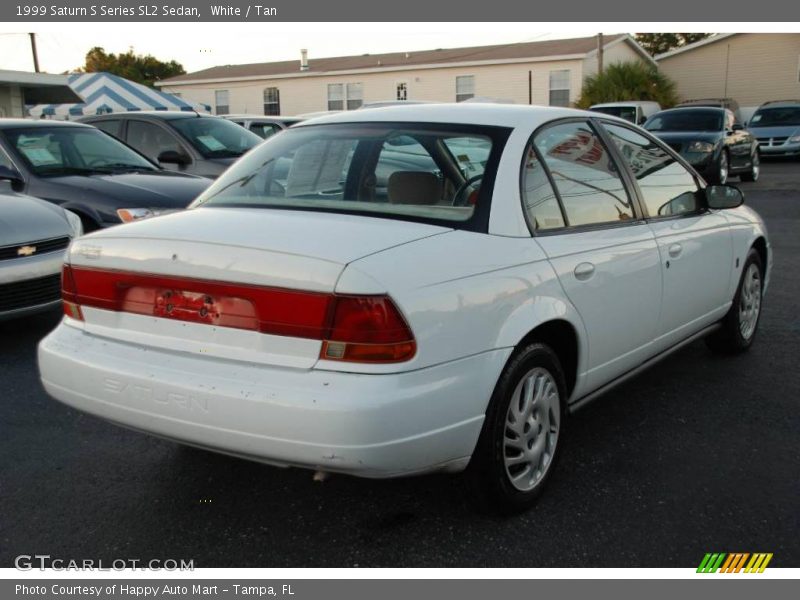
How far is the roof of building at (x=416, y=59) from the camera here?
3203cm

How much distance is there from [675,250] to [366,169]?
5.31 ft

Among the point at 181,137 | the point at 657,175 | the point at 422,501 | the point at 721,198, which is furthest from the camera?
the point at 181,137

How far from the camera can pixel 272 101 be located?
3756 centimetres

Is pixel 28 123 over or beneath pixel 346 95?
over

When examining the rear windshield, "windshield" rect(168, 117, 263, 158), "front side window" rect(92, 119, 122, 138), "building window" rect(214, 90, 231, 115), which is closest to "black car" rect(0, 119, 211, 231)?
"windshield" rect(168, 117, 263, 158)

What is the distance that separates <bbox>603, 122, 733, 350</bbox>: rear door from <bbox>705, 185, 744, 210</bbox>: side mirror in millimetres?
59

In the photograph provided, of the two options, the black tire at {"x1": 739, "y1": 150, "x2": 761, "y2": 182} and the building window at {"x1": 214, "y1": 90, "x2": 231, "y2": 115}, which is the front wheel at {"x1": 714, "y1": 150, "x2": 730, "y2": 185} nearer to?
the black tire at {"x1": 739, "y1": 150, "x2": 761, "y2": 182}

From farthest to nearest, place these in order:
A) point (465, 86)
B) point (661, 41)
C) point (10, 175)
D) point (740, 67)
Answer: point (661, 41) < point (740, 67) < point (465, 86) < point (10, 175)

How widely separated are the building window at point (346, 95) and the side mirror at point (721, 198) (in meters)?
31.6

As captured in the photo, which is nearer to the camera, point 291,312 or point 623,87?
point 291,312

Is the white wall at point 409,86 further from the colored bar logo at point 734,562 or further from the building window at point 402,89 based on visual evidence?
the colored bar logo at point 734,562

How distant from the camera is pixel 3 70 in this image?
21.4 m

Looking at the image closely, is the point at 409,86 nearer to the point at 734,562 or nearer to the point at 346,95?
the point at 346,95

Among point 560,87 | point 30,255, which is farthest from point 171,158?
point 560,87
